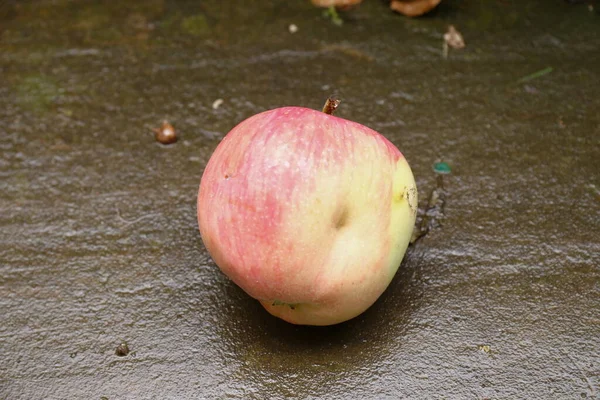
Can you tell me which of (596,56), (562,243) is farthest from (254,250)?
(596,56)

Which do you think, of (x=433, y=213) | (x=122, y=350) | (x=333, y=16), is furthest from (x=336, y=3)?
(x=122, y=350)

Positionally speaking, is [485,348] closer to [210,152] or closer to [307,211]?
[307,211]

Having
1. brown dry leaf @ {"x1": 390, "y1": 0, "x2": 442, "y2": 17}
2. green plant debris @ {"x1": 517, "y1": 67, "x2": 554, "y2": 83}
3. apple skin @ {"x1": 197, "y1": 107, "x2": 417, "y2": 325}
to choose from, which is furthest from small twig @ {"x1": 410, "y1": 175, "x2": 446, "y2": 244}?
brown dry leaf @ {"x1": 390, "y1": 0, "x2": 442, "y2": 17}

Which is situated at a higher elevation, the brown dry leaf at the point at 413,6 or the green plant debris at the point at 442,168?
the brown dry leaf at the point at 413,6

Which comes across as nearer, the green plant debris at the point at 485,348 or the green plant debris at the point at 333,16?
the green plant debris at the point at 485,348

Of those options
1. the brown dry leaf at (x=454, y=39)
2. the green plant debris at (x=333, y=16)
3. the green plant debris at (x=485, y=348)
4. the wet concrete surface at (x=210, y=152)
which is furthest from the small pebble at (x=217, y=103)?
the green plant debris at (x=485, y=348)

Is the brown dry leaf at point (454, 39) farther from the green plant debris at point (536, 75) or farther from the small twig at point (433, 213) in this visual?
the small twig at point (433, 213)

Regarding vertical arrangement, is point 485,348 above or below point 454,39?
below
